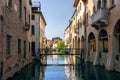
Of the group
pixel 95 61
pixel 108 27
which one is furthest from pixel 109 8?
pixel 95 61

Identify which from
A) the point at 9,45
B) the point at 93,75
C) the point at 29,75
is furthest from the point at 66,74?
the point at 9,45

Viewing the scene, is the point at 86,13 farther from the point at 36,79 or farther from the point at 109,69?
the point at 36,79

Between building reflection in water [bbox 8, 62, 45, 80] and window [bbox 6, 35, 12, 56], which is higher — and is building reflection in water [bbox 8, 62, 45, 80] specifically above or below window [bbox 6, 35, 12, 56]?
below

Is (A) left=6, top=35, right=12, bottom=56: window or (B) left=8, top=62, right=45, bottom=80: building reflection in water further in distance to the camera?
(A) left=6, top=35, right=12, bottom=56: window

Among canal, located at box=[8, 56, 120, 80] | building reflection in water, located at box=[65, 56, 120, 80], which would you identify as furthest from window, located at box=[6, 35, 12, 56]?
building reflection in water, located at box=[65, 56, 120, 80]

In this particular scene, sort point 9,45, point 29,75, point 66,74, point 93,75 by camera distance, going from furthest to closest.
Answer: point 66,74, point 29,75, point 93,75, point 9,45

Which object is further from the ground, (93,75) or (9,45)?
(9,45)

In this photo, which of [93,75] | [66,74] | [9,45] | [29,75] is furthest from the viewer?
[66,74]

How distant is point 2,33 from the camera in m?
14.3

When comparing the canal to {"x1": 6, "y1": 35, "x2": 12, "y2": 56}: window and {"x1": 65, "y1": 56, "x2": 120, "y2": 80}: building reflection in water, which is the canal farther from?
{"x1": 6, "y1": 35, "x2": 12, "y2": 56}: window

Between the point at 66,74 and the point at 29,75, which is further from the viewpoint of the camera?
the point at 66,74

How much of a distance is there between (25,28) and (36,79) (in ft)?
33.1

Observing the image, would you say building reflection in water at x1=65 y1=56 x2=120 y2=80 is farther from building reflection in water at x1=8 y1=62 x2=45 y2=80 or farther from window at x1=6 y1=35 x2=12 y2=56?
window at x1=6 y1=35 x2=12 y2=56

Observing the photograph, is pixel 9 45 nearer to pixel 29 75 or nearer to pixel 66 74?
pixel 29 75
